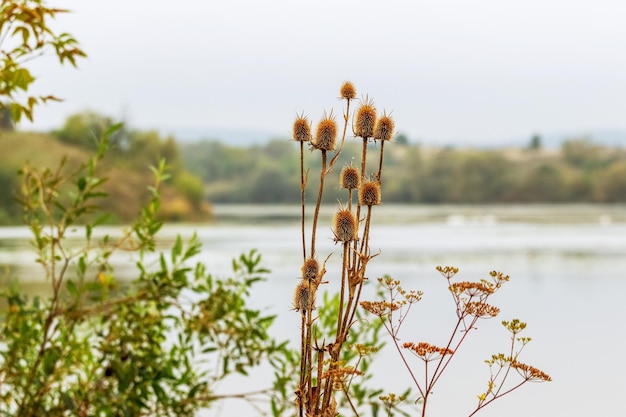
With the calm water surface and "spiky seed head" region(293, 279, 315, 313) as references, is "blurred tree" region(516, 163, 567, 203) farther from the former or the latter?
"spiky seed head" region(293, 279, 315, 313)

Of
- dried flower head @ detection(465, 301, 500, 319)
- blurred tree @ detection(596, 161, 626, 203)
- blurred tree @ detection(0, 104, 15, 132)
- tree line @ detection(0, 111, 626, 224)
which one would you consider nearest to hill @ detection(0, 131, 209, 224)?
blurred tree @ detection(0, 104, 15, 132)

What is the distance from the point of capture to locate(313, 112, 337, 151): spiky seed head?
1.09 meters

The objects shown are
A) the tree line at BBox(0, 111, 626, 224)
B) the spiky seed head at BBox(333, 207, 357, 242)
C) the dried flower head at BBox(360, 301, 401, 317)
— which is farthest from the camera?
the tree line at BBox(0, 111, 626, 224)

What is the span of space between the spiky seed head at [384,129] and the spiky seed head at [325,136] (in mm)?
52

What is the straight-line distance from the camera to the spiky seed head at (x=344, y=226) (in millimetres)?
1058

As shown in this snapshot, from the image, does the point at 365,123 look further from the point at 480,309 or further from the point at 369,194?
the point at 480,309

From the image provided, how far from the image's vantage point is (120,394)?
2.64 m

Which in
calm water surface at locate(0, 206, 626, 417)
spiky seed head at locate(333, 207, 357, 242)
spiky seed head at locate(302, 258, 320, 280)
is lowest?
calm water surface at locate(0, 206, 626, 417)

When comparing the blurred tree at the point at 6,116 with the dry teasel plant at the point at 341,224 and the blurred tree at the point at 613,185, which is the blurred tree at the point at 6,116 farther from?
the blurred tree at the point at 613,185

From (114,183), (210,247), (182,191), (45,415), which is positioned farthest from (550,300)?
(182,191)

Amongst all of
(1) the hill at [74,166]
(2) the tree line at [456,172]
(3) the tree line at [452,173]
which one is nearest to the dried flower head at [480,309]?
(1) the hill at [74,166]

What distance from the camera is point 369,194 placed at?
3.64ft

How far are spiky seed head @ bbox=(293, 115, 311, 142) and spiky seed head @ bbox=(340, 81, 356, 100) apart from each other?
7 centimetres

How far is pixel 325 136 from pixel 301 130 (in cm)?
3
